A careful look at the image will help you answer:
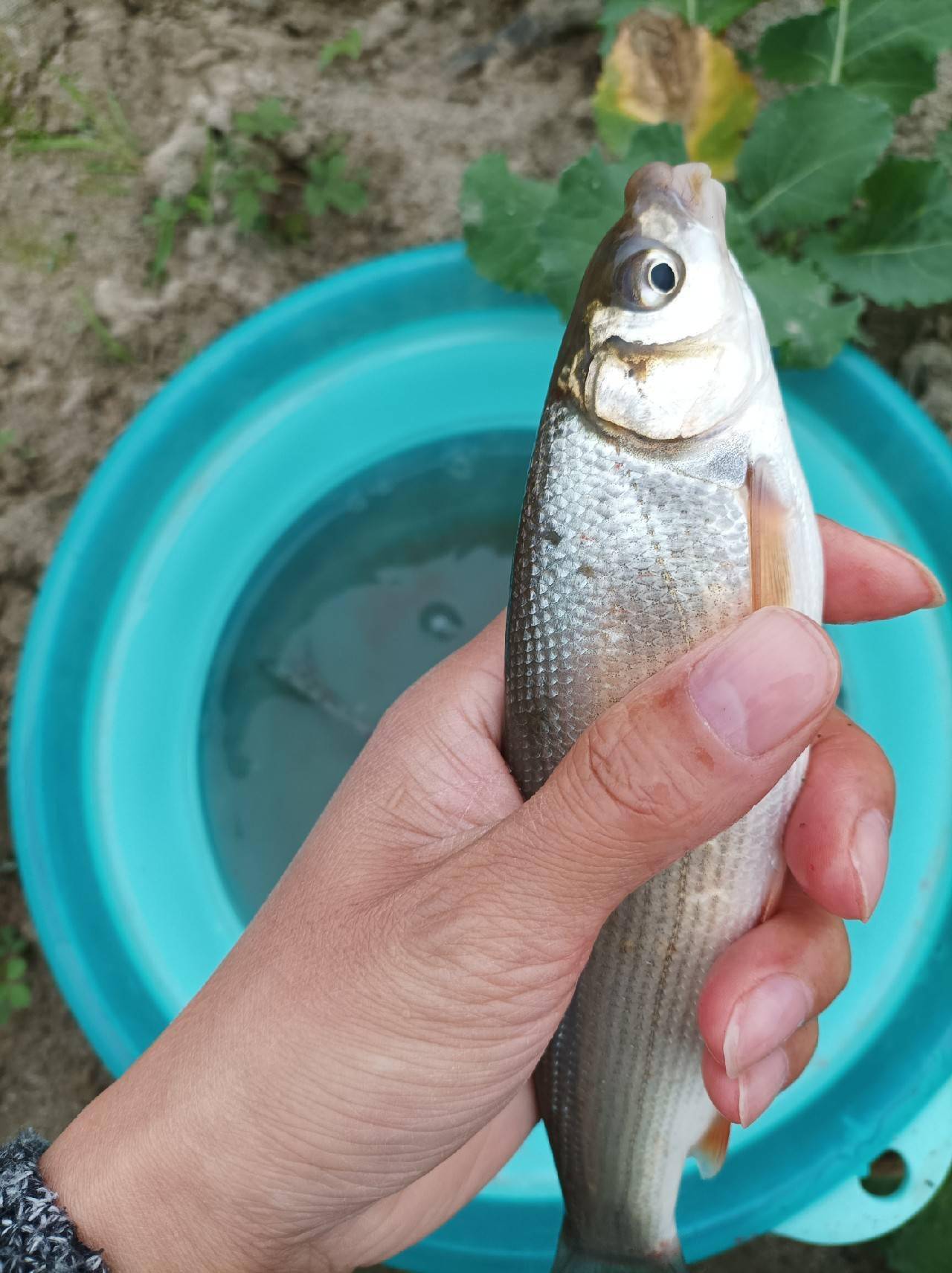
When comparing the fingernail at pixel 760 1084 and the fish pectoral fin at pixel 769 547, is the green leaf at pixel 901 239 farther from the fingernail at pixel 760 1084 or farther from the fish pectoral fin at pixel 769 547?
the fingernail at pixel 760 1084

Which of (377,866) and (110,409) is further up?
(377,866)

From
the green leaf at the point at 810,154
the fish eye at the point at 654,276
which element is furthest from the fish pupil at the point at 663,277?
the green leaf at the point at 810,154

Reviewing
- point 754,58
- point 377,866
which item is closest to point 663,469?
point 377,866

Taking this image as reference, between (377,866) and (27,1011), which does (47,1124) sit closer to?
(27,1011)

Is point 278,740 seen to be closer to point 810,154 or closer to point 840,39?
point 810,154

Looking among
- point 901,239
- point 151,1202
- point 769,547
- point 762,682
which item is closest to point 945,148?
point 901,239

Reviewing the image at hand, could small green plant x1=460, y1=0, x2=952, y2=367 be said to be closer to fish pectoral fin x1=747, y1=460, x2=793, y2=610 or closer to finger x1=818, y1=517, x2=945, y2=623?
finger x1=818, y1=517, x2=945, y2=623

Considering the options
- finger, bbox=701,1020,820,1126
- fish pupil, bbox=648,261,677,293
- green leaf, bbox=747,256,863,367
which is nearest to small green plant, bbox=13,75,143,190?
green leaf, bbox=747,256,863,367
